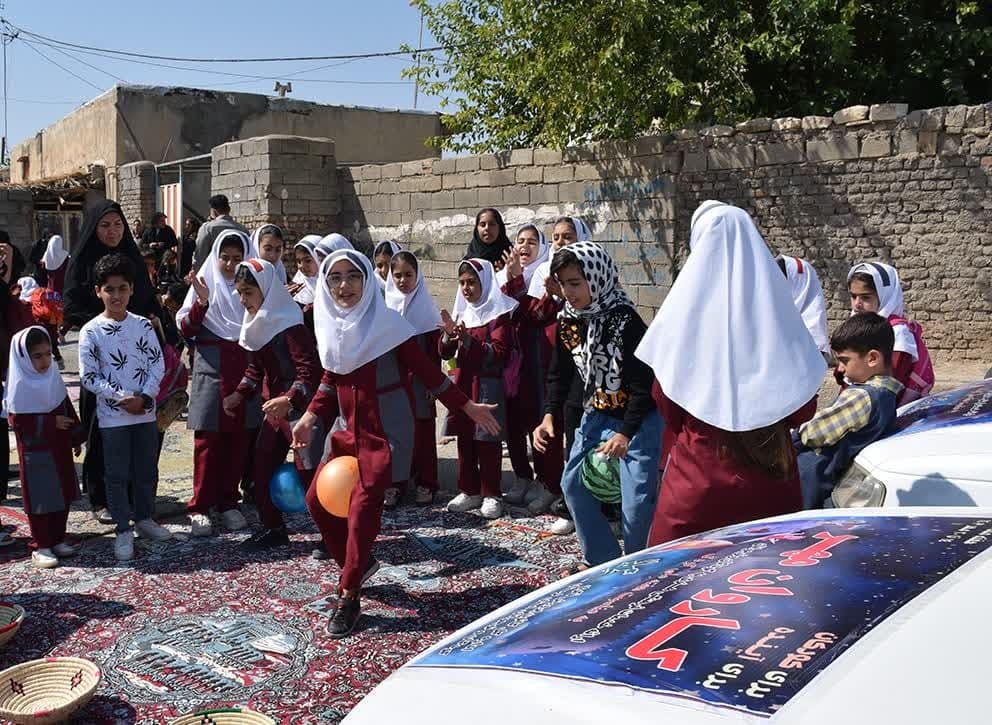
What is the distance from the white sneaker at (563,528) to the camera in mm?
5793

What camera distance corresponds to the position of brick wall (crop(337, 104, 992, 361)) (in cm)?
971

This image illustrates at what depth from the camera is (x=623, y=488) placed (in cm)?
423

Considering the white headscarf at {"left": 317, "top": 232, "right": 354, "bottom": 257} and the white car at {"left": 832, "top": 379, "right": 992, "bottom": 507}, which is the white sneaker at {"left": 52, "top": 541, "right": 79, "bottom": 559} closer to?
the white headscarf at {"left": 317, "top": 232, "right": 354, "bottom": 257}

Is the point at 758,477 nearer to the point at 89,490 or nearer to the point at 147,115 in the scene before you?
the point at 89,490

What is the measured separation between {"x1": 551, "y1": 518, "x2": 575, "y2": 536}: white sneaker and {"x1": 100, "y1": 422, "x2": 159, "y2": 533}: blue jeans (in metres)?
2.32

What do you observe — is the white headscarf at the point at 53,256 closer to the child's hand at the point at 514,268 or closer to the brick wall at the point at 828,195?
the brick wall at the point at 828,195

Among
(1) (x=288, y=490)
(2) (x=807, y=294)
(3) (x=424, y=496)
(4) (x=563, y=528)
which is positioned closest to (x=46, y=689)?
(1) (x=288, y=490)

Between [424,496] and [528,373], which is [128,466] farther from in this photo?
[528,373]

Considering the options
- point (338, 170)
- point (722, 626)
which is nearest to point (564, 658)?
point (722, 626)

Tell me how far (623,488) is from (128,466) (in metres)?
2.84

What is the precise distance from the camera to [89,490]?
605 cm

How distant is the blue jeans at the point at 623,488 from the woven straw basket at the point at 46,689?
2.07 metres

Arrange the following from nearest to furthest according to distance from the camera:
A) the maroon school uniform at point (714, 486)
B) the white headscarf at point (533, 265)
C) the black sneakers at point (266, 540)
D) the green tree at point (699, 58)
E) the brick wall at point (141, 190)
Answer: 1. the maroon school uniform at point (714, 486)
2. the black sneakers at point (266, 540)
3. the white headscarf at point (533, 265)
4. the green tree at point (699, 58)
5. the brick wall at point (141, 190)

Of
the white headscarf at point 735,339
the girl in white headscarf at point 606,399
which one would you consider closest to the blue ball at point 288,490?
the girl in white headscarf at point 606,399
